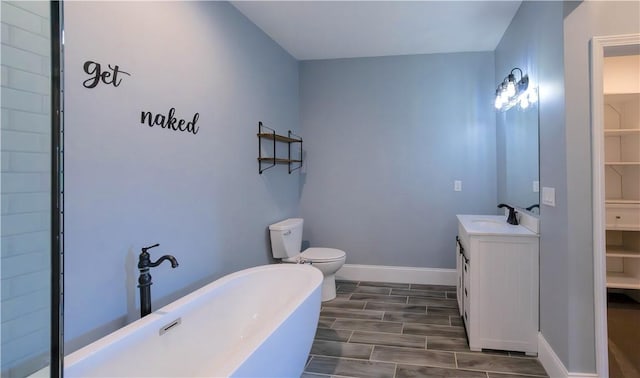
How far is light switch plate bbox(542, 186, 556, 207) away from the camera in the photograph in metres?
2.09

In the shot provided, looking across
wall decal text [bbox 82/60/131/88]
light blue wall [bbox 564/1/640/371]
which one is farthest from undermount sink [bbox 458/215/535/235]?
wall decal text [bbox 82/60/131/88]

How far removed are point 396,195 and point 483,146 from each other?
107cm

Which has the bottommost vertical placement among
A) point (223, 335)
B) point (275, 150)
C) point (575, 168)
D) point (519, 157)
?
point (223, 335)

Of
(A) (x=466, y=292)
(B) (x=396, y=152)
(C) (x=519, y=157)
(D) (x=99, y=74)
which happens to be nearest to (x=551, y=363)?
(A) (x=466, y=292)

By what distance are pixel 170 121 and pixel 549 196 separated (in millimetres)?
2379

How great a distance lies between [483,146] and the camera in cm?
373

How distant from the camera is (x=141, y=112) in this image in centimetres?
184

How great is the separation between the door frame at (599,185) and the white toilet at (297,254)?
2.03 meters

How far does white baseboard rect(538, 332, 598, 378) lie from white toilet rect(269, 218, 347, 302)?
5.68ft

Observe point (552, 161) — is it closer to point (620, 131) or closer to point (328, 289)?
point (620, 131)

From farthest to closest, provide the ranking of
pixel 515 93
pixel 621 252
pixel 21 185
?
pixel 621 252
pixel 515 93
pixel 21 185

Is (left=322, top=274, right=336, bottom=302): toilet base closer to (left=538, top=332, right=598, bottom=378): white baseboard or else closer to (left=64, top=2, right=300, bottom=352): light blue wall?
(left=64, top=2, right=300, bottom=352): light blue wall

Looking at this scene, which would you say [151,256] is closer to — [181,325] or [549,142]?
[181,325]

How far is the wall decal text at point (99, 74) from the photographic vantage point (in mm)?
1528
